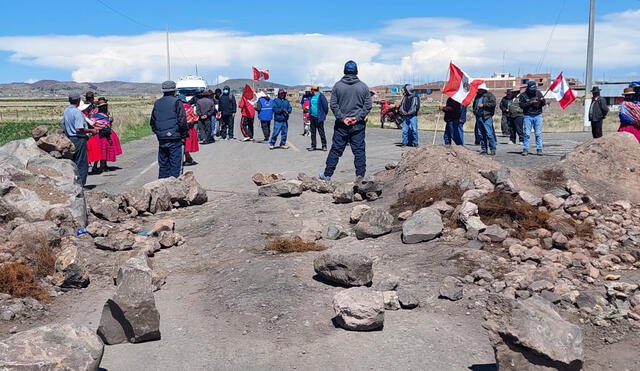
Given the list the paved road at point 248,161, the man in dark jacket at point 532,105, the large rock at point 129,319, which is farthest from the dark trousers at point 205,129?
the large rock at point 129,319

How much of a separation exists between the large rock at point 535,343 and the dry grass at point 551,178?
5.57 meters

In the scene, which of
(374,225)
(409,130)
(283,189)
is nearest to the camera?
(374,225)

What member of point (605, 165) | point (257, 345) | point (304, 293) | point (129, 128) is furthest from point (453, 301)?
point (129, 128)

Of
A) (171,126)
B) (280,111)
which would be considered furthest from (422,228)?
(280,111)

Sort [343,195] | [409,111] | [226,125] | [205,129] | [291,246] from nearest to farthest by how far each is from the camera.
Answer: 1. [291,246]
2. [343,195]
3. [409,111]
4. [205,129]
5. [226,125]

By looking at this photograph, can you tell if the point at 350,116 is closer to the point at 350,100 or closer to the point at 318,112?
the point at 350,100

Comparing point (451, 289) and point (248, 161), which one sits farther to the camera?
point (248, 161)

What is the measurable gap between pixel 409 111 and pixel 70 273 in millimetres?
13600

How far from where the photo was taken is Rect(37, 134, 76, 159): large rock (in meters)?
11.9

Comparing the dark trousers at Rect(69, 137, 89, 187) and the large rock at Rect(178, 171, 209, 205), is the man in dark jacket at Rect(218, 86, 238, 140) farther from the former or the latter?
the large rock at Rect(178, 171, 209, 205)

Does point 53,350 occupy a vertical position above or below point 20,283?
above

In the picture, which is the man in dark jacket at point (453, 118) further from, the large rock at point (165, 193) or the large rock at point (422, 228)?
the large rock at point (422, 228)

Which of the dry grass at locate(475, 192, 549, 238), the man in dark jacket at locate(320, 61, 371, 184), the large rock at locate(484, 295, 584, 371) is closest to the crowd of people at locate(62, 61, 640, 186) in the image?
the man in dark jacket at locate(320, 61, 371, 184)

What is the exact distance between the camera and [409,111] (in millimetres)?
19422
